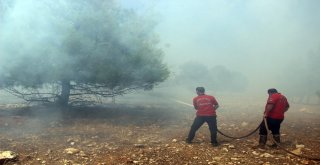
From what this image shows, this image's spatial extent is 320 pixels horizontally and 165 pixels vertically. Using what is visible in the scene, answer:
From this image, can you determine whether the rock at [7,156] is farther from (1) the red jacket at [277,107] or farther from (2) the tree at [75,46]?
(1) the red jacket at [277,107]

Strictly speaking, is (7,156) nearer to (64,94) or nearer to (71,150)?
(71,150)

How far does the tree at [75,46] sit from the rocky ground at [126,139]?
3.56ft

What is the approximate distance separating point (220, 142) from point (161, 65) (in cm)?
443

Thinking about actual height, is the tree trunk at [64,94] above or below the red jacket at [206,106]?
above

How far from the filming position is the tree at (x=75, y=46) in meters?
9.17

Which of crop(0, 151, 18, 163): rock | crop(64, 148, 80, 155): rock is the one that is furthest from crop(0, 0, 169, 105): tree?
crop(0, 151, 18, 163): rock

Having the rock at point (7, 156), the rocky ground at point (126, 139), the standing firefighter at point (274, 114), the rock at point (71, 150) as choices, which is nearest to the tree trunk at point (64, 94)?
the rocky ground at point (126, 139)

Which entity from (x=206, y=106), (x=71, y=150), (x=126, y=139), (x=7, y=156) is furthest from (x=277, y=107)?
(x=7, y=156)

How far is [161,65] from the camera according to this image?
11328 millimetres

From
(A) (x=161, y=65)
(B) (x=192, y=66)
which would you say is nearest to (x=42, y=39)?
(A) (x=161, y=65)

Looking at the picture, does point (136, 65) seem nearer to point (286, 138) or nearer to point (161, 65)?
point (161, 65)

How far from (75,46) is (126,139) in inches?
124

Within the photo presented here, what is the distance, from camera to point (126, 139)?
781 cm

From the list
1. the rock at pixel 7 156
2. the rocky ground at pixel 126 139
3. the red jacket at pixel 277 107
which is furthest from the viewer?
the red jacket at pixel 277 107
